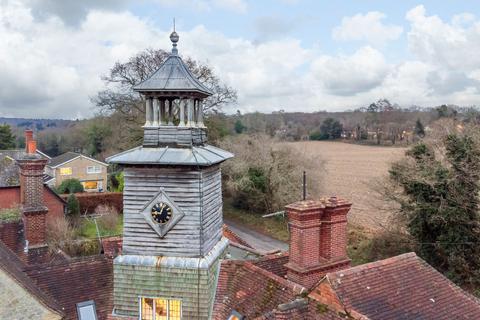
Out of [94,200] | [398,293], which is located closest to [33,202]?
[398,293]

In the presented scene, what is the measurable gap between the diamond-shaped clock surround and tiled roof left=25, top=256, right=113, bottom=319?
9.48 ft

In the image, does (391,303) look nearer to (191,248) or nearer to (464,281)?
(191,248)

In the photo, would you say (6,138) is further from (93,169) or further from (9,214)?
(9,214)

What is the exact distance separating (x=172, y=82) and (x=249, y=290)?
528cm

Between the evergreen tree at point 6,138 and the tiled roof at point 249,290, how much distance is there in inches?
2317

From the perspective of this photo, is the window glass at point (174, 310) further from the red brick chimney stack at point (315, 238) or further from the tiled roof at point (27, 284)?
the red brick chimney stack at point (315, 238)

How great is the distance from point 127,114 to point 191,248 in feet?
85.3

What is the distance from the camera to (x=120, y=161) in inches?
400

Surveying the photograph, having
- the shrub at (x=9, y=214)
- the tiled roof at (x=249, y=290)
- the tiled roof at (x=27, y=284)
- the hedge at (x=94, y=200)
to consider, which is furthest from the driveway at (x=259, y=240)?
the tiled roof at (x=27, y=284)

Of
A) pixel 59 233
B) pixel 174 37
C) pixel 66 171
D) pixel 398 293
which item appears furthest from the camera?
pixel 66 171

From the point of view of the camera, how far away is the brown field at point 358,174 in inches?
995

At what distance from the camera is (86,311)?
11.1 m

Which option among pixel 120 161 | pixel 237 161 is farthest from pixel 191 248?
pixel 237 161

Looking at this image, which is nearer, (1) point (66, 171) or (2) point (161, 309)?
(2) point (161, 309)
